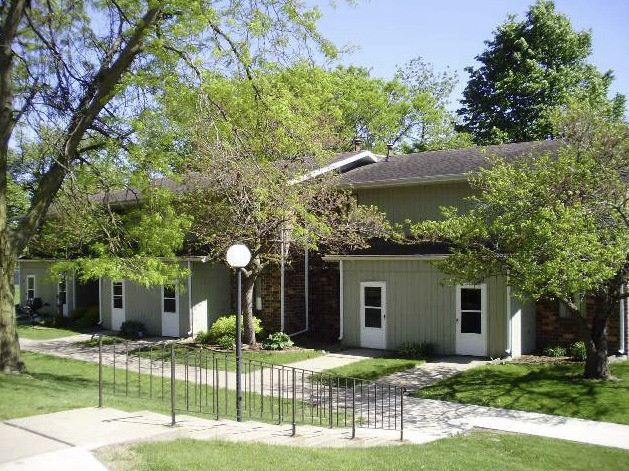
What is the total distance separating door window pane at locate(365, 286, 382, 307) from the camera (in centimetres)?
1955

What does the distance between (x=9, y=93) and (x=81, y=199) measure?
112 inches

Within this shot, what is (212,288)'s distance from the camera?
23.0 m

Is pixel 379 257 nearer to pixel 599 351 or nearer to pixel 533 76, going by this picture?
pixel 599 351

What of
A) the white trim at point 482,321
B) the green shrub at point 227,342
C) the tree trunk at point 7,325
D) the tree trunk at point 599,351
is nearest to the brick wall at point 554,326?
the white trim at point 482,321

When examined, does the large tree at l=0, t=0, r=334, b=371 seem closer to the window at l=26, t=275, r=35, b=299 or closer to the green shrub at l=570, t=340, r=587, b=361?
the green shrub at l=570, t=340, r=587, b=361

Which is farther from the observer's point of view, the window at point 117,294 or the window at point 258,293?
the window at point 117,294

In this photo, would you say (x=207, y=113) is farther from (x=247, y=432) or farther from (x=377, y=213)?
(x=377, y=213)

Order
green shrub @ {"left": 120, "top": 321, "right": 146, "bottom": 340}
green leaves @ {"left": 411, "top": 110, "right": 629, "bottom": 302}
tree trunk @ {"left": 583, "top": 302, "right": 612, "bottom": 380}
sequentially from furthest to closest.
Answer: green shrub @ {"left": 120, "top": 321, "right": 146, "bottom": 340}, tree trunk @ {"left": 583, "top": 302, "right": 612, "bottom": 380}, green leaves @ {"left": 411, "top": 110, "right": 629, "bottom": 302}

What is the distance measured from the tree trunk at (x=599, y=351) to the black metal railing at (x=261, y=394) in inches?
174

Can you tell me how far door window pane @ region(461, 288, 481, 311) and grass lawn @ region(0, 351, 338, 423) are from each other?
6915 millimetres

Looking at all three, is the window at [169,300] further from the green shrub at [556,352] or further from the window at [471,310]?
the green shrub at [556,352]

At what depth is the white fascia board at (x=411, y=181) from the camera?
733 inches

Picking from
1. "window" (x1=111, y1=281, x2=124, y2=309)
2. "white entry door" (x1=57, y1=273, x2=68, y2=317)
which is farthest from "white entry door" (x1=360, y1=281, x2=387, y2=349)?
"white entry door" (x1=57, y1=273, x2=68, y2=317)

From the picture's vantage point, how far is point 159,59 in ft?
47.9
